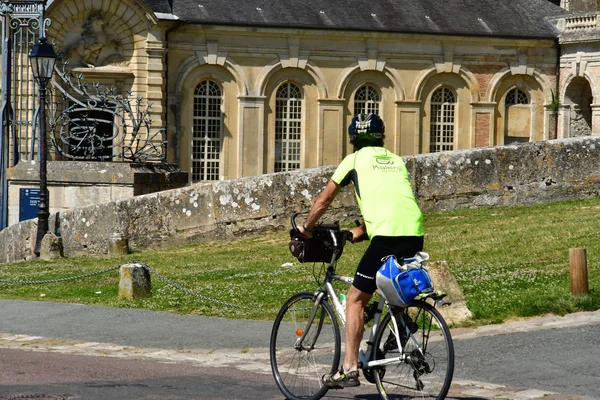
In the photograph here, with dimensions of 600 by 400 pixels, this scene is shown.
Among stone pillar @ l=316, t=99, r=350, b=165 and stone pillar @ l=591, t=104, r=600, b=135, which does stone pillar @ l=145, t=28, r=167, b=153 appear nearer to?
stone pillar @ l=316, t=99, r=350, b=165

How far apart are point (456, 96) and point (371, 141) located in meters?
35.5

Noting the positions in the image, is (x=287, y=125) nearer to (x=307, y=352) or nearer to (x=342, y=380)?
(x=307, y=352)

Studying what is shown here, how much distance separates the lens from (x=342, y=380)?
8.06 m

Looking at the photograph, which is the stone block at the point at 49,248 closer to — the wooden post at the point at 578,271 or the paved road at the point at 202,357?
the paved road at the point at 202,357

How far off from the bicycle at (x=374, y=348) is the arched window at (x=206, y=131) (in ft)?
103

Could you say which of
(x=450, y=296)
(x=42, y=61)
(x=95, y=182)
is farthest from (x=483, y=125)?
(x=450, y=296)

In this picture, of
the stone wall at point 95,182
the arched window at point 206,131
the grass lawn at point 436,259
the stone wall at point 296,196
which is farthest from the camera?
the arched window at point 206,131

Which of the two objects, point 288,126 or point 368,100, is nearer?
point 288,126

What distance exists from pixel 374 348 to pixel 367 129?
1430mm

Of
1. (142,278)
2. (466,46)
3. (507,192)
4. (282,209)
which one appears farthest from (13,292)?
(466,46)

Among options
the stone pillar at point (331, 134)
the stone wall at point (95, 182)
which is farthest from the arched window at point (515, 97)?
the stone wall at point (95, 182)

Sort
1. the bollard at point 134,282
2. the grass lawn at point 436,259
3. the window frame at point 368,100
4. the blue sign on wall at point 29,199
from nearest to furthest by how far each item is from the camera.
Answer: the grass lawn at point 436,259 → the bollard at point 134,282 → the blue sign on wall at point 29,199 → the window frame at point 368,100

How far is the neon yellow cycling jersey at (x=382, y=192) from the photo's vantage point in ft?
26.2

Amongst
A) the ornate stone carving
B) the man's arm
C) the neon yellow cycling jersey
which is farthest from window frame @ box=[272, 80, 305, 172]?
the neon yellow cycling jersey
